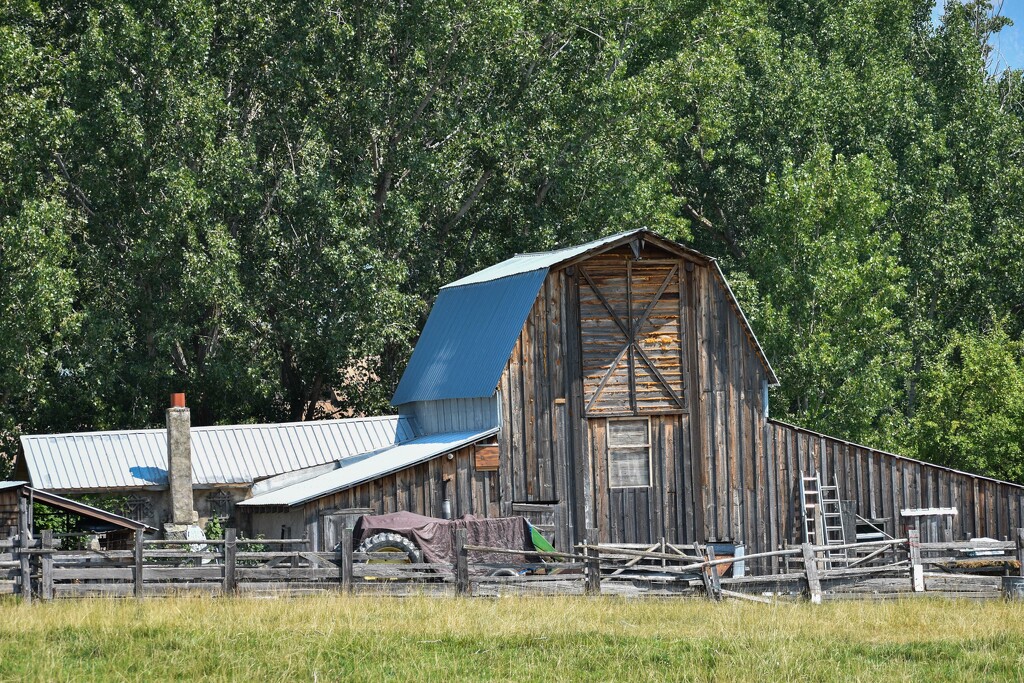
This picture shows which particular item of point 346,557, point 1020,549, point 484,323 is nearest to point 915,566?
point 1020,549

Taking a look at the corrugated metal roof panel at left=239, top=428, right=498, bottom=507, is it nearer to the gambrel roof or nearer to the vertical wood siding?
the vertical wood siding

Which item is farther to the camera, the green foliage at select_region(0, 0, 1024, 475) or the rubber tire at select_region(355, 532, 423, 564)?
the green foliage at select_region(0, 0, 1024, 475)

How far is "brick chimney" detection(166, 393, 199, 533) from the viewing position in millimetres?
33594

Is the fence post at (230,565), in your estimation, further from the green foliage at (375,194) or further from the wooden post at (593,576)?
the green foliage at (375,194)

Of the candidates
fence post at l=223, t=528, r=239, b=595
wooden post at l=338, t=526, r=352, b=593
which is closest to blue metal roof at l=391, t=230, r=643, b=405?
wooden post at l=338, t=526, r=352, b=593

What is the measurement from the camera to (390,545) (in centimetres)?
2802

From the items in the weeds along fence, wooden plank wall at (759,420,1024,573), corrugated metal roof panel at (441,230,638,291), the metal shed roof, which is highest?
corrugated metal roof panel at (441,230,638,291)

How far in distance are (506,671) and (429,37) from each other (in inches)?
1190

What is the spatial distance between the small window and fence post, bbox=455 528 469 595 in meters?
7.52

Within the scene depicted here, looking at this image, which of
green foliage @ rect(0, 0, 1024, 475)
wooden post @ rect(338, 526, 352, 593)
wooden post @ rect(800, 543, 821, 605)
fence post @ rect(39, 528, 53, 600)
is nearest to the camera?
fence post @ rect(39, 528, 53, 600)

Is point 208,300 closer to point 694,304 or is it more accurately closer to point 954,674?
point 694,304

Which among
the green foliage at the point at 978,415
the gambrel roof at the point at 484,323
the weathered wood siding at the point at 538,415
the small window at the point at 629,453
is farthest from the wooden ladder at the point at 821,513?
the green foliage at the point at 978,415

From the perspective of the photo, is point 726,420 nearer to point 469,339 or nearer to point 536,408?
point 536,408

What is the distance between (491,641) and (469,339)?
16747 mm
